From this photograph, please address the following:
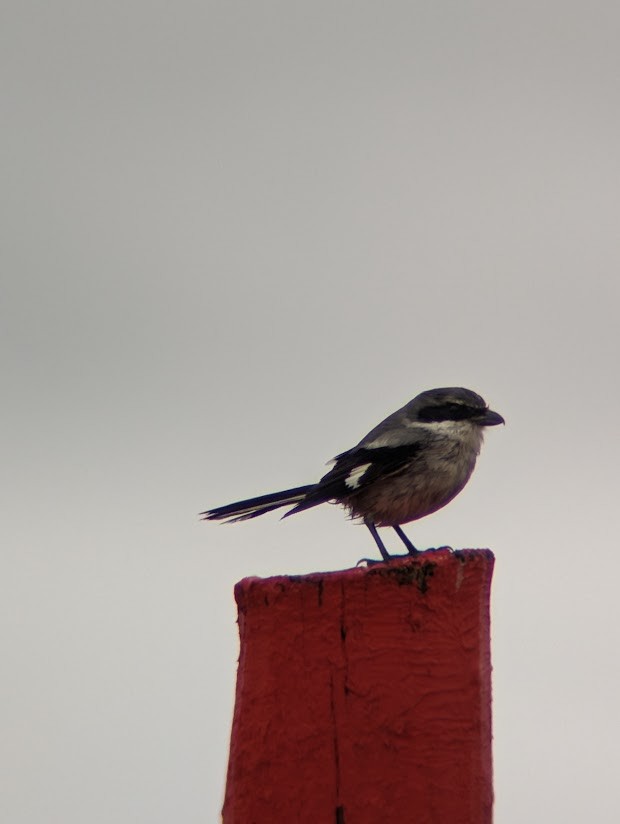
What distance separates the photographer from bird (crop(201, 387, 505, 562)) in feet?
22.1

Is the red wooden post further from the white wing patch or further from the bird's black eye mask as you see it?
the bird's black eye mask

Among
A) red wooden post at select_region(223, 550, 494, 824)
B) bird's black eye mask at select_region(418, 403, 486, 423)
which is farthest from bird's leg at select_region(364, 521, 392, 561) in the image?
red wooden post at select_region(223, 550, 494, 824)

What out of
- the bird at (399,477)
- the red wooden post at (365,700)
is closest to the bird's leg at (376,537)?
the bird at (399,477)

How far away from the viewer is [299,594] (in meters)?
3.36

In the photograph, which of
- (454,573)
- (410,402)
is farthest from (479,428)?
(454,573)

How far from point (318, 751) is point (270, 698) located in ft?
0.70

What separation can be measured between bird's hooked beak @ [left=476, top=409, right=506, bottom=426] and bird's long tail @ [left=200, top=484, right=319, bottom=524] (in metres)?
1.20

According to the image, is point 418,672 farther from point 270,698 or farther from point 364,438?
point 364,438

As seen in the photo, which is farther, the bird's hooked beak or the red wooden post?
the bird's hooked beak

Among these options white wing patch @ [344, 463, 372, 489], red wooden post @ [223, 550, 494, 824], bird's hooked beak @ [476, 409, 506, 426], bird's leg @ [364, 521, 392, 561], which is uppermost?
bird's hooked beak @ [476, 409, 506, 426]

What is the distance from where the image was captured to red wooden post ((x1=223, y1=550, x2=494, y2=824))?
3238mm

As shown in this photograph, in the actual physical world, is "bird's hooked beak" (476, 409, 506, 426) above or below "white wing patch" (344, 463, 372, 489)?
above

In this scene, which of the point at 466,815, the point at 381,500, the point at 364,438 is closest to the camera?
the point at 466,815

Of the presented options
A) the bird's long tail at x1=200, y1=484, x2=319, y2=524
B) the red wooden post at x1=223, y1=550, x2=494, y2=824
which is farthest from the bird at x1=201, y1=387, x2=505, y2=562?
the red wooden post at x1=223, y1=550, x2=494, y2=824
